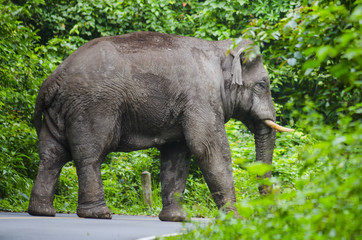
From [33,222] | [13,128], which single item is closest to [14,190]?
[13,128]

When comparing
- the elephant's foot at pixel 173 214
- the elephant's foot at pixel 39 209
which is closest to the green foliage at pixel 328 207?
the elephant's foot at pixel 39 209

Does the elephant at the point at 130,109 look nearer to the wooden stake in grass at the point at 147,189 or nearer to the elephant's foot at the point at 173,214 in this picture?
the elephant's foot at the point at 173,214

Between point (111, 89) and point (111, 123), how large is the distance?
1.48ft

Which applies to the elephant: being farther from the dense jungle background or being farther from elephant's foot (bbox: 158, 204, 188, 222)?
the dense jungle background

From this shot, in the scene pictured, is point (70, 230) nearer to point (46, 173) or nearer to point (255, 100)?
point (46, 173)

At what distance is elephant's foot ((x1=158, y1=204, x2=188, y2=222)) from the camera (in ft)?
28.1

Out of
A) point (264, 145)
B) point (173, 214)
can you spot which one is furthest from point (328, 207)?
point (264, 145)

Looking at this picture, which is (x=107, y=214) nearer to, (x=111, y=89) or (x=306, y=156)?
(x=111, y=89)

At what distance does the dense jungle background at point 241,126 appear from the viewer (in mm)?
3422

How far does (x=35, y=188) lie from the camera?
795cm

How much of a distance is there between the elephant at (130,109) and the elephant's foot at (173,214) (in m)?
0.02

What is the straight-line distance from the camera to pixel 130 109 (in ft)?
26.6

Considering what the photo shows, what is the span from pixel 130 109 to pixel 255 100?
2.06 m

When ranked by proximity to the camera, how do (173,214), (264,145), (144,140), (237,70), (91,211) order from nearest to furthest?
(91,211)
(144,140)
(173,214)
(237,70)
(264,145)
